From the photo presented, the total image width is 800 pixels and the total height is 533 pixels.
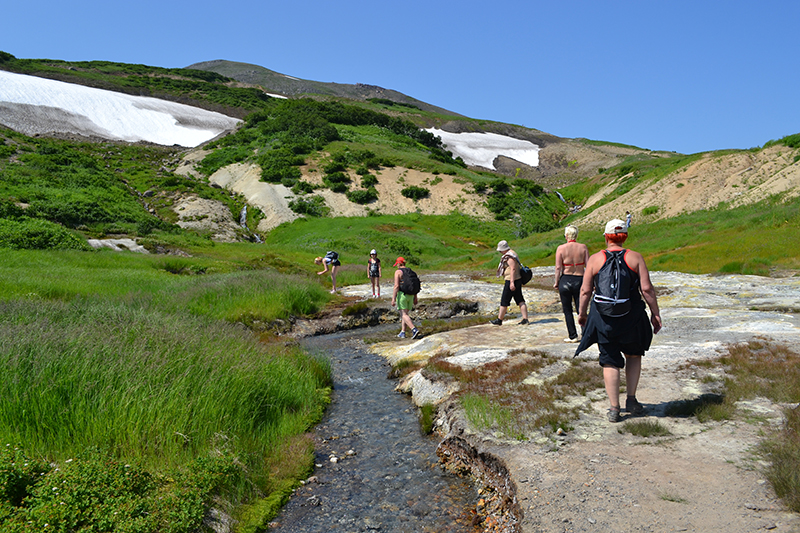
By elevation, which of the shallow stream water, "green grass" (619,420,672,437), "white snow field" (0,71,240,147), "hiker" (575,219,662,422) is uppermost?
"white snow field" (0,71,240,147)

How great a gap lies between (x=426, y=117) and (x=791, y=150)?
115743 millimetres

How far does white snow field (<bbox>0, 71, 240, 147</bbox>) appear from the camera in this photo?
302ft

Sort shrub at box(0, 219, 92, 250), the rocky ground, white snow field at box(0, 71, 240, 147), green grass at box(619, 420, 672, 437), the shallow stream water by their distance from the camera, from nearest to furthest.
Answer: the rocky ground → the shallow stream water → green grass at box(619, 420, 672, 437) → shrub at box(0, 219, 92, 250) → white snow field at box(0, 71, 240, 147)

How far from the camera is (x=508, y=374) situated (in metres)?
8.66

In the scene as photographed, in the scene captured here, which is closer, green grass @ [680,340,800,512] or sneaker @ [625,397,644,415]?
green grass @ [680,340,800,512]

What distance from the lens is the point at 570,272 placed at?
36.0ft

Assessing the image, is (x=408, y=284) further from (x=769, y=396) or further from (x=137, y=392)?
(x=769, y=396)

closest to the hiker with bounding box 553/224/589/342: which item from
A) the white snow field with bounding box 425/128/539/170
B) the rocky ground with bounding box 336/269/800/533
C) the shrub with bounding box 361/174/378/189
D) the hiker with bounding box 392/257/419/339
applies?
the rocky ground with bounding box 336/269/800/533

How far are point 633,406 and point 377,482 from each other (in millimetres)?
3606

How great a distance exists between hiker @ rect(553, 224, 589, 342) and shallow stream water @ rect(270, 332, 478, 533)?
13.7 feet

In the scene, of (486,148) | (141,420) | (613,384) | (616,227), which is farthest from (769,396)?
(486,148)

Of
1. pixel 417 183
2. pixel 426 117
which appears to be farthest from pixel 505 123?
pixel 417 183

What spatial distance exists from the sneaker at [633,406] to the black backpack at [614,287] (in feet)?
4.36

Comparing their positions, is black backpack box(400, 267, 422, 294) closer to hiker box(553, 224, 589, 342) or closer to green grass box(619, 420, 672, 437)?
hiker box(553, 224, 589, 342)
